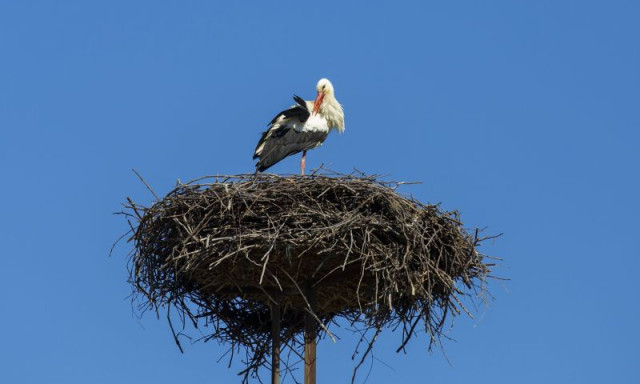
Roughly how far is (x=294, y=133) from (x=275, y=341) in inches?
122

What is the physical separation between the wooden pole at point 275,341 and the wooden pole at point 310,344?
0.75ft

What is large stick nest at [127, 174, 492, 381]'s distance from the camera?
10.2 metres

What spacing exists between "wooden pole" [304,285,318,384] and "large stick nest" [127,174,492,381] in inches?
1.7

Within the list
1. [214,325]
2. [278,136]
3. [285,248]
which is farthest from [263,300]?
[278,136]

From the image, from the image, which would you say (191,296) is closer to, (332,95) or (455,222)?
(455,222)

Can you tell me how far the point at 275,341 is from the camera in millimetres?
11133

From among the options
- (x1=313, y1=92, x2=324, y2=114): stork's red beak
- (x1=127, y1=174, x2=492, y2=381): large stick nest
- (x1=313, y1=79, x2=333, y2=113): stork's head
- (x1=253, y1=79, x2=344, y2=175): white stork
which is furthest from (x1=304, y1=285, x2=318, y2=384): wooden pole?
(x1=313, y1=79, x2=333, y2=113): stork's head

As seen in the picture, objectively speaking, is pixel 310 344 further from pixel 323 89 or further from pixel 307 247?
pixel 323 89

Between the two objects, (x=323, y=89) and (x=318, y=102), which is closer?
(x=318, y=102)

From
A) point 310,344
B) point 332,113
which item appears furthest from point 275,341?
point 332,113

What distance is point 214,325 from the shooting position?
1146cm

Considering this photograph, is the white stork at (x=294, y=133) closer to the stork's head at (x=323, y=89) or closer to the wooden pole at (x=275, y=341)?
the stork's head at (x=323, y=89)

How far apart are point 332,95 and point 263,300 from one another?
3.64m

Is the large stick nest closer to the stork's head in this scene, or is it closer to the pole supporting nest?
the pole supporting nest
